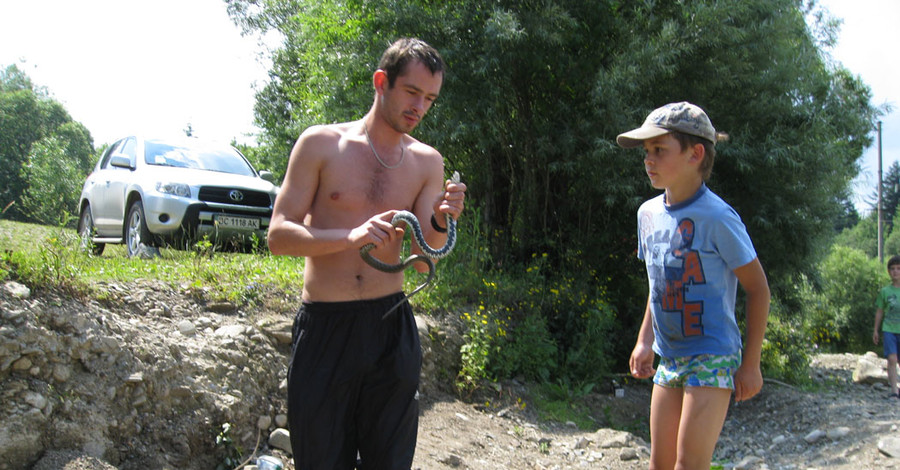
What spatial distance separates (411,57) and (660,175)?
117 centimetres

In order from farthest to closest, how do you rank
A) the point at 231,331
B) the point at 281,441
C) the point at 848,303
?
the point at 848,303 < the point at 231,331 < the point at 281,441

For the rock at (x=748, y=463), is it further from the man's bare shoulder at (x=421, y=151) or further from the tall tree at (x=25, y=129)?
→ the tall tree at (x=25, y=129)

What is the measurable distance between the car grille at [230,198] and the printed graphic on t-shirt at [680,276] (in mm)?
6281

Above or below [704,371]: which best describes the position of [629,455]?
below

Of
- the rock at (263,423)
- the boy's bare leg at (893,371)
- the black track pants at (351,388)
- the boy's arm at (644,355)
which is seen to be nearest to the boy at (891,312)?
the boy's bare leg at (893,371)

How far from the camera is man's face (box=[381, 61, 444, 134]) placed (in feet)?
7.92

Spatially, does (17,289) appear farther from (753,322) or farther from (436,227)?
(753,322)

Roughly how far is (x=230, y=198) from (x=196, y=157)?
1.20 metres

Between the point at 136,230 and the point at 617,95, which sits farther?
the point at 136,230

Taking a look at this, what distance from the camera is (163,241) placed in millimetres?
7477

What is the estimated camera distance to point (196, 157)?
8.88 metres

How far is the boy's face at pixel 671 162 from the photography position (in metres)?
2.79

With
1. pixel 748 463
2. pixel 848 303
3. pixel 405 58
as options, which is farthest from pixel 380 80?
pixel 848 303

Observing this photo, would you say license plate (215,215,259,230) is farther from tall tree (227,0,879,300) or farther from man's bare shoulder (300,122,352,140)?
man's bare shoulder (300,122,352,140)
